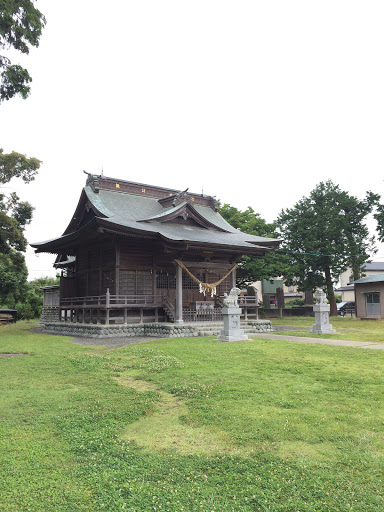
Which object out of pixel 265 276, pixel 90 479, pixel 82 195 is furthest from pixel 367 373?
pixel 265 276

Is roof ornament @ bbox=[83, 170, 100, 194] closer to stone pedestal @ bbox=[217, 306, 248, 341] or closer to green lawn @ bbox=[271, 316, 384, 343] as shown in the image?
stone pedestal @ bbox=[217, 306, 248, 341]

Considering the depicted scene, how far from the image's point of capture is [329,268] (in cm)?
3444

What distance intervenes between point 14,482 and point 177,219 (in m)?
20.8

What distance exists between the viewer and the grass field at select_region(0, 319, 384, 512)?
350 centimetres

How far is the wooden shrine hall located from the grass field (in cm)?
1117

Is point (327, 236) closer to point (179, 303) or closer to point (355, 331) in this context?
point (355, 331)

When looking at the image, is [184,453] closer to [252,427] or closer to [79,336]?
[252,427]

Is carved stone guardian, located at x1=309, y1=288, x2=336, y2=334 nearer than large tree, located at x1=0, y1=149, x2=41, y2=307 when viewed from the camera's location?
Yes

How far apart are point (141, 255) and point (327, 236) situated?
19161 mm

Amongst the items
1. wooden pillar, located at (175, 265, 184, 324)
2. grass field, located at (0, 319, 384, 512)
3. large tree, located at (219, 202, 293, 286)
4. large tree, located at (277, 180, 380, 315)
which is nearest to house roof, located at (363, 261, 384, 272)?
large tree, located at (277, 180, 380, 315)

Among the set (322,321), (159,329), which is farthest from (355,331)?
(159,329)

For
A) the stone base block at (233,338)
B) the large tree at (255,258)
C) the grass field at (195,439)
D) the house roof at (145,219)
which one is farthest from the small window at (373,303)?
A: the grass field at (195,439)

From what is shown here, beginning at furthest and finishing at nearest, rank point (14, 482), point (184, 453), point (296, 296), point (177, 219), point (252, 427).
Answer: point (296, 296) → point (177, 219) → point (252, 427) → point (184, 453) → point (14, 482)

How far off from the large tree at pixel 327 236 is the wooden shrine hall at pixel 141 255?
10.2 meters
